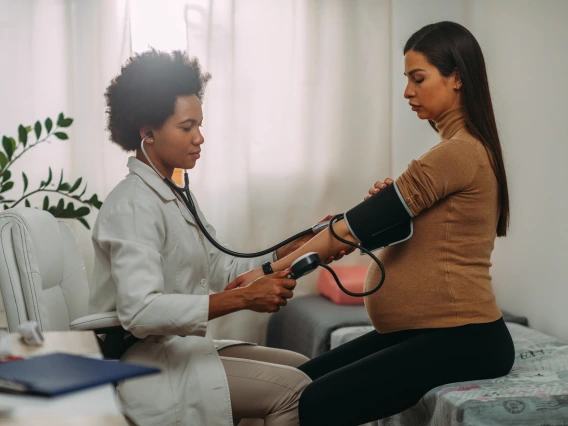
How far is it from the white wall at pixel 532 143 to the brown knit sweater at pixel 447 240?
984 millimetres

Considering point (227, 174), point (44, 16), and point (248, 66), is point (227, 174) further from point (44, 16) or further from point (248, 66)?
point (44, 16)

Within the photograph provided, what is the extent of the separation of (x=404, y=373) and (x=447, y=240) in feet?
1.02

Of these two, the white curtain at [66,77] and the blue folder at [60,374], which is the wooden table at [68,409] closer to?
the blue folder at [60,374]

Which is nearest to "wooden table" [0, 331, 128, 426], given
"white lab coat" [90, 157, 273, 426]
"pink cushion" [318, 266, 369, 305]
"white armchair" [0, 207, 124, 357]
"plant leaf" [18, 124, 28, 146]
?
"white lab coat" [90, 157, 273, 426]

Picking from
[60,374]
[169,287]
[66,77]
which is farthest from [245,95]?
[60,374]

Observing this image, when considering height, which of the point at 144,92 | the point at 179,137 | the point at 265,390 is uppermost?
the point at 144,92

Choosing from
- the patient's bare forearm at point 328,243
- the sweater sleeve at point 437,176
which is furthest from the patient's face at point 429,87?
the patient's bare forearm at point 328,243

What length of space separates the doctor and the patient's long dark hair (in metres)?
0.56

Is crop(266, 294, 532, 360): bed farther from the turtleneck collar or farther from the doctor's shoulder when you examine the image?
the doctor's shoulder

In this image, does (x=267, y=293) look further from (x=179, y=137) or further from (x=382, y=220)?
(x=179, y=137)

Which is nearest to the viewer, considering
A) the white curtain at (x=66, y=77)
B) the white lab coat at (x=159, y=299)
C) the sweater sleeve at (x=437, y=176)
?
the white lab coat at (x=159, y=299)

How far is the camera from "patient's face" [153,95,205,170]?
5.55 feet

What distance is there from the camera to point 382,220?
5.23 ft

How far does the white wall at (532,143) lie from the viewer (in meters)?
2.50
